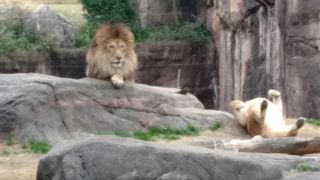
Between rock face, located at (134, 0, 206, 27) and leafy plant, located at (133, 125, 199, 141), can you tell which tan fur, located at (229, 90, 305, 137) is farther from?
rock face, located at (134, 0, 206, 27)

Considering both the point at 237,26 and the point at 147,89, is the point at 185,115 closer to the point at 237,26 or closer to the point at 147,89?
the point at 147,89

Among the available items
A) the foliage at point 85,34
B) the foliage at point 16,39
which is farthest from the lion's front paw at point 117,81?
the foliage at point 85,34

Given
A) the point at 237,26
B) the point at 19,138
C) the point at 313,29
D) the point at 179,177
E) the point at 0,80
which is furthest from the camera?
the point at 237,26

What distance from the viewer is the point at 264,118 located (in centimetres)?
1013

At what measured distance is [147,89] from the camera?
1116 cm

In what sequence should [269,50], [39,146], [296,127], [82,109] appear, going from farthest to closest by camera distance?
[269,50] → [82,109] → [296,127] → [39,146]

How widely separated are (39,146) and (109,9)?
1182cm

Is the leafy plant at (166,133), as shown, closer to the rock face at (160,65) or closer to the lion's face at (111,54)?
the lion's face at (111,54)

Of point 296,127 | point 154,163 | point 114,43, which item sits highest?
point 114,43

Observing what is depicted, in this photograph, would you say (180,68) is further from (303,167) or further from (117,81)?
(303,167)

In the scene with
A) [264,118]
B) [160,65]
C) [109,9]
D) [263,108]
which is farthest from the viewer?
[109,9]

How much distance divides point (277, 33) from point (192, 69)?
3.64m

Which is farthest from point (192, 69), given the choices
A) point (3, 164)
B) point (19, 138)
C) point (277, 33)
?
point (3, 164)

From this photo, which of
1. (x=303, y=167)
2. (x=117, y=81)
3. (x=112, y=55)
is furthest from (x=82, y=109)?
(x=303, y=167)
